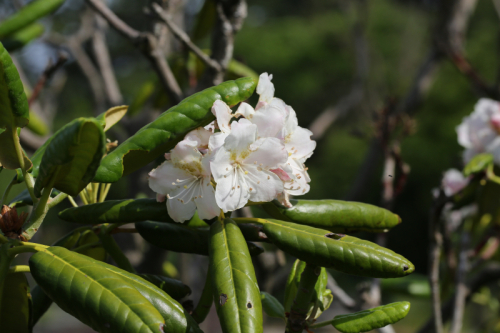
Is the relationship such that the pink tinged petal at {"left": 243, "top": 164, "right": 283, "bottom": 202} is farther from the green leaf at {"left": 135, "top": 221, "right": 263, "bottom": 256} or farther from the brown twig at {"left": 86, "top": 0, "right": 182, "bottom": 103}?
the brown twig at {"left": 86, "top": 0, "right": 182, "bottom": 103}

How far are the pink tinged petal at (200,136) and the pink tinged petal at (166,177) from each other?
6cm

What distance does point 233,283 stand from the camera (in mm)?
725

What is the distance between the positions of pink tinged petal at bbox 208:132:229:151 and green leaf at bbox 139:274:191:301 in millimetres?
309

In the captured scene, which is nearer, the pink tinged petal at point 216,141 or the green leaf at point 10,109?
the green leaf at point 10,109

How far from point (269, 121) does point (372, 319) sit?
0.42 m

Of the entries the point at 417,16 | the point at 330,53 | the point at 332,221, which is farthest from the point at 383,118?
the point at 330,53

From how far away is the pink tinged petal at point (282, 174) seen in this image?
87cm

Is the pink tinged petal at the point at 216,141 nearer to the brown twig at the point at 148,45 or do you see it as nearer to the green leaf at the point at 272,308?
the green leaf at the point at 272,308

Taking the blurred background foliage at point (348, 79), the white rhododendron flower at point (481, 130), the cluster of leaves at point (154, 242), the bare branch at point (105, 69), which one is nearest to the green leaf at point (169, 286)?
the cluster of leaves at point (154, 242)

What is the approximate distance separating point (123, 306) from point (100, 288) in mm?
52

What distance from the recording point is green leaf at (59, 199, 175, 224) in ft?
2.71

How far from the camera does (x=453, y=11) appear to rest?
2.80 m

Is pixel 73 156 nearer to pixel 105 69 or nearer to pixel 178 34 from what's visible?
pixel 178 34

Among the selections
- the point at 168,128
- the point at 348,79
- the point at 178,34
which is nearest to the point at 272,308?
the point at 168,128
